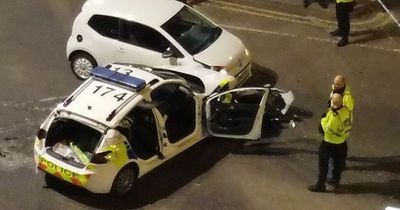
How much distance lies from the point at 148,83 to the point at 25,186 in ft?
8.63

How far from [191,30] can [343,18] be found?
352cm

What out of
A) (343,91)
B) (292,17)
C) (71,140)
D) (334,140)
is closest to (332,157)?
(334,140)

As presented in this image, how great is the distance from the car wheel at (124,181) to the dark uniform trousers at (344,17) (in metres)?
6.34

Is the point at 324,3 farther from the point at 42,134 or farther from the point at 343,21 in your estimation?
the point at 42,134

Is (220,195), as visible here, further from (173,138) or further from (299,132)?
(299,132)

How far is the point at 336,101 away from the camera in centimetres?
1200

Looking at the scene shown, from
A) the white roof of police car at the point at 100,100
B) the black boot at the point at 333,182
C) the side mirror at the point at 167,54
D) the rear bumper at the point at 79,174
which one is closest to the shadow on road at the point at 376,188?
the black boot at the point at 333,182

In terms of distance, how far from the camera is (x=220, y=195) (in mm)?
13102

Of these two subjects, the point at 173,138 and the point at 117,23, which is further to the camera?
the point at 117,23

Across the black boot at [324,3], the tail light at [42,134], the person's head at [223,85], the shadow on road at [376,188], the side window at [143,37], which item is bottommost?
the shadow on road at [376,188]

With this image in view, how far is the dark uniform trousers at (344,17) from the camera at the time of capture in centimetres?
1681

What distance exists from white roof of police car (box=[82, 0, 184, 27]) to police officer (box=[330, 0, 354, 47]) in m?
3.43

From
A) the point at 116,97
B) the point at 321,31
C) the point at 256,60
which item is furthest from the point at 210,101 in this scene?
the point at 321,31

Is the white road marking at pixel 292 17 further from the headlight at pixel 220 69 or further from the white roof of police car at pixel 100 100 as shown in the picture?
the white roof of police car at pixel 100 100
